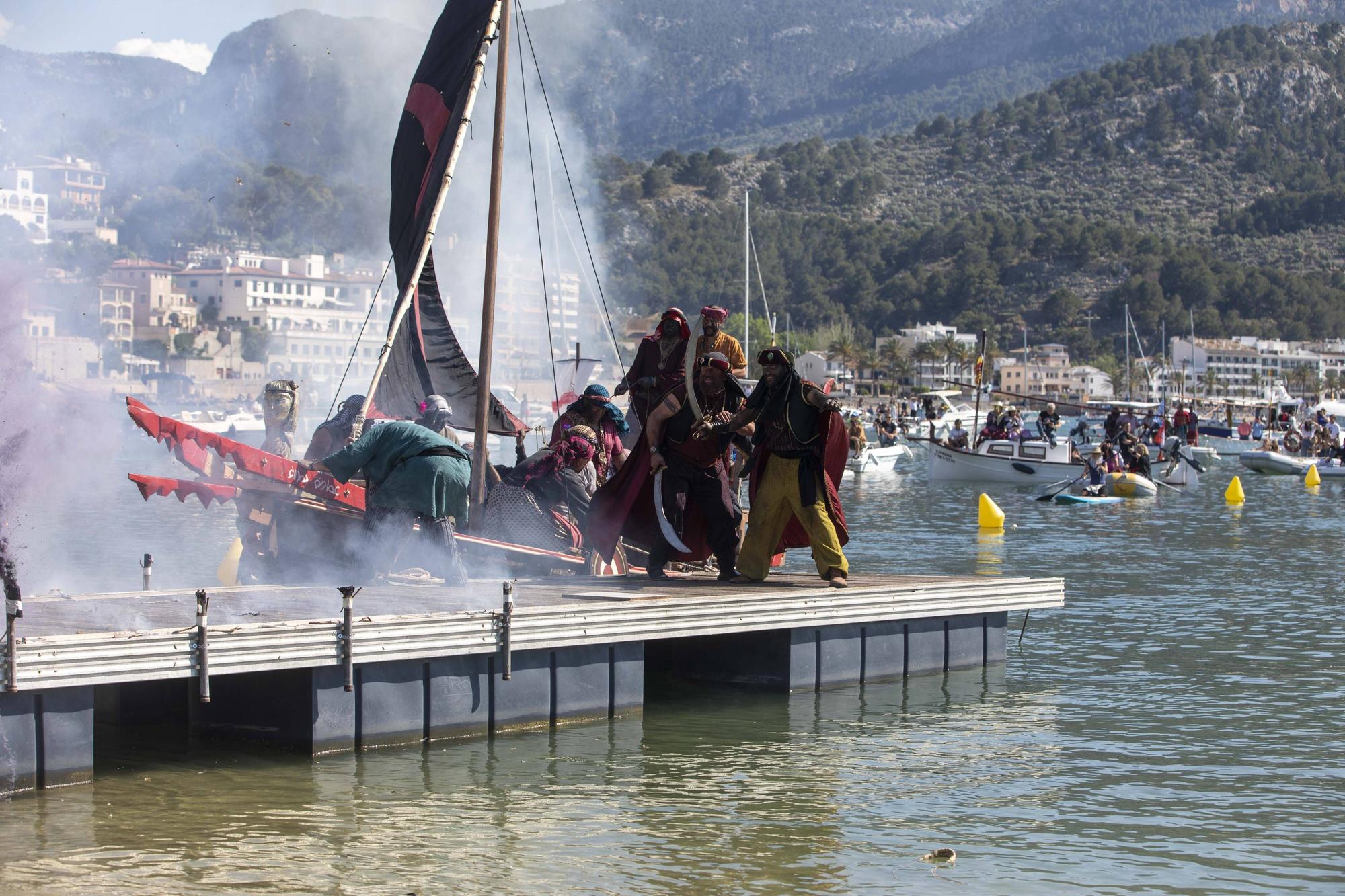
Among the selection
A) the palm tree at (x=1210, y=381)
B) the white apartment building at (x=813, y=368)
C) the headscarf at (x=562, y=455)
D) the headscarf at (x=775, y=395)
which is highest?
the palm tree at (x=1210, y=381)

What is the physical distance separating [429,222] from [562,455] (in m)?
5.13

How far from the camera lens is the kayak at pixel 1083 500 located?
41.0 m

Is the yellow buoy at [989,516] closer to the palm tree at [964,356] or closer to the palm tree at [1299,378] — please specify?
the palm tree at [964,356]

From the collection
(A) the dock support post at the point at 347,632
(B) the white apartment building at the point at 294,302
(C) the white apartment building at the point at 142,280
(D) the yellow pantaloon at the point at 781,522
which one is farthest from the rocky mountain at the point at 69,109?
(B) the white apartment building at the point at 294,302

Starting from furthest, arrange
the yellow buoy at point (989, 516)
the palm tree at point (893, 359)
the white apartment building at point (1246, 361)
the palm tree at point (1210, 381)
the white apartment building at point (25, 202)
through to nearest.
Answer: the palm tree at point (893, 359)
the white apartment building at point (1246, 361)
the palm tree at point (1210, 381)
the yellow buoy at point (989, 516)
the white apartment building at point (25, 202)

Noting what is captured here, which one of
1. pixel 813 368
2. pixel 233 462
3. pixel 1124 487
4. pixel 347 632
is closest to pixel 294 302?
pixel 1124 487

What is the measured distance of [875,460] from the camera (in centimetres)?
5816

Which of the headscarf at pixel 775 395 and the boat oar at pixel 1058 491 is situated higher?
the headscarf at pixel 775 395

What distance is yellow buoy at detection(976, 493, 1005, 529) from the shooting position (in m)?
32.2

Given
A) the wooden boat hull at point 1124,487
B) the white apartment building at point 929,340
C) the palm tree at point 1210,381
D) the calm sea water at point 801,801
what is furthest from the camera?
the white apartment building at point 929,340

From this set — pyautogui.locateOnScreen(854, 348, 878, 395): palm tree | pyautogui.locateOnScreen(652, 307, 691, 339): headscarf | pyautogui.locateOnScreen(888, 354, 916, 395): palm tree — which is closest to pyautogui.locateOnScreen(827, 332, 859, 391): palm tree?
pyautogui.locateOnScreen(854, 348, 878, 395): palm tree

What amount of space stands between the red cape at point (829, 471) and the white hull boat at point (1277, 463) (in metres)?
47.9

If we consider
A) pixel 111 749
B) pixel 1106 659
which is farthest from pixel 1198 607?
pixel 111 749

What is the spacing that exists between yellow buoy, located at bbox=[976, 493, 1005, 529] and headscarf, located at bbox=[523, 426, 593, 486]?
19.5 metres
